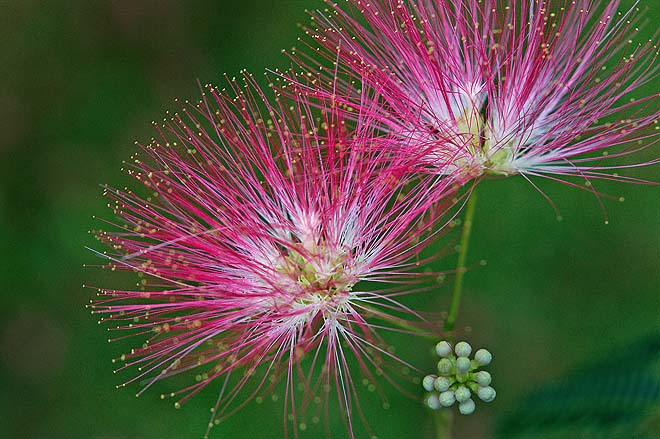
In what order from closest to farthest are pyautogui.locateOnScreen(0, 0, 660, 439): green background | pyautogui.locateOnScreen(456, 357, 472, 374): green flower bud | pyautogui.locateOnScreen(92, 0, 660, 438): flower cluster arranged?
pyautogui.locateOnScreen(456, 357, 472, 374): green flower bud → pyautogui.locateOnScreen(92, 0, 660, 438): flower cluster → pyautogui.locateOnScreen(0, 0, 660, 439): green background

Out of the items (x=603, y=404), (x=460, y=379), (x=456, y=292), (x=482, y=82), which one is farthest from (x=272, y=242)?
(x=603, y=404)

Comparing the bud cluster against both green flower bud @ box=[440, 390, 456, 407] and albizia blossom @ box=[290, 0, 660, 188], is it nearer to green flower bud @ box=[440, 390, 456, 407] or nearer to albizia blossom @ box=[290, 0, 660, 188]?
green flower bud @ box=[440, 390, 456, 407]

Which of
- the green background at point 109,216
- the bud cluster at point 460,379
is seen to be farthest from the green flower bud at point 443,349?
the green background at point 109,216

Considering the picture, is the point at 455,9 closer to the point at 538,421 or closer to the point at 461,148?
the point at 461,148

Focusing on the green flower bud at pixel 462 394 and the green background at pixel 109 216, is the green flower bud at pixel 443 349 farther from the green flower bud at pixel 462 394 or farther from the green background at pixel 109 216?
the green background at pixel 109 216

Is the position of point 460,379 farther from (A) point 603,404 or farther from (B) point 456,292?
(A) point 603,404

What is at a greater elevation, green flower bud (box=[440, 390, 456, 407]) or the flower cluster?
the flower cluster

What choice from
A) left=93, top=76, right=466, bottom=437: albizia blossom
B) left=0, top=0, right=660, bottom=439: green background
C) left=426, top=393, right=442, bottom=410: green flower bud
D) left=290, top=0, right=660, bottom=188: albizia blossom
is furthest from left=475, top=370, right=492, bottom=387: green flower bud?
left=0, top=0, right=660, bottom=439: green background
